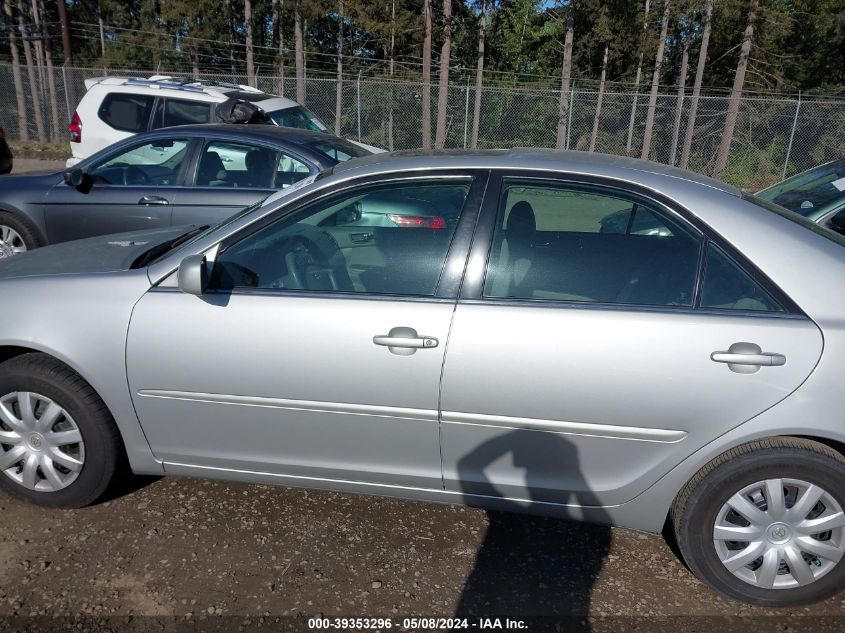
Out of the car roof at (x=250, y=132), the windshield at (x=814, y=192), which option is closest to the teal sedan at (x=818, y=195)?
the windshield at (x=814, y=192)

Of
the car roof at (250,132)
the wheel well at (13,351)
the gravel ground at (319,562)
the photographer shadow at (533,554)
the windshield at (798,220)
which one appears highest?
the windshield at (798,220)

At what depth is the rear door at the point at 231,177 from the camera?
5797 millimetres

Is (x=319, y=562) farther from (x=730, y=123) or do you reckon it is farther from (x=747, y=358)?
(x=730, y=123)

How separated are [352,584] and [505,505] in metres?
0.70

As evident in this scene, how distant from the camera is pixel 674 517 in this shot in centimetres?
281

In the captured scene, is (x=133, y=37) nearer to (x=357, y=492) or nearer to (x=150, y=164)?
(x=150, y=164)

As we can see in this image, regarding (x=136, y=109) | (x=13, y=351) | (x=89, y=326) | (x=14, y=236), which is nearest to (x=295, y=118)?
(x=136, y=109)

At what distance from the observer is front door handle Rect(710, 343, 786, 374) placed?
2.53 m

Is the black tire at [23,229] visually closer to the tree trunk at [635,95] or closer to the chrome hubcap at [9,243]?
the chrome hubcap at [9,243]

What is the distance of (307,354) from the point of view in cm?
282

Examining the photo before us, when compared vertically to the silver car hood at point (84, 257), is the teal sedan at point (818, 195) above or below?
above

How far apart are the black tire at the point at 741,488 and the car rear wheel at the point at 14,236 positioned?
586 cm

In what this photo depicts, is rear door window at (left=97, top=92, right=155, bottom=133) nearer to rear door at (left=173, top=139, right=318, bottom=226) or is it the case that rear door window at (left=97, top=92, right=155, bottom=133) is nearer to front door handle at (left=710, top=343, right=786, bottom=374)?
rear door at (left=173, top=139, right=318, bottom=226)

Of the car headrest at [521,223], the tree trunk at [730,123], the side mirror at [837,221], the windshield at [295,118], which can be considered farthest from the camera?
the tree trunk at [730,123]
